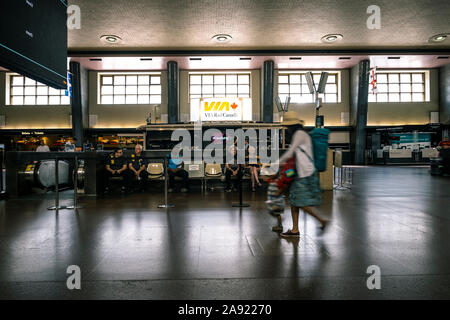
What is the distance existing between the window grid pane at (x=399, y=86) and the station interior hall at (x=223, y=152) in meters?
0.11

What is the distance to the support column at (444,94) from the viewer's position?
20.5 metres

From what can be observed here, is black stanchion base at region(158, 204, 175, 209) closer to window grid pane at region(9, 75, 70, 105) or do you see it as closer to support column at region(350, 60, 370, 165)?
support column at region(350, 60, 370, 165)

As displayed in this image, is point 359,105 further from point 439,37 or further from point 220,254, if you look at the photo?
point 220,254

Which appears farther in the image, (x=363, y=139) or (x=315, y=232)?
(x=363, y=139)

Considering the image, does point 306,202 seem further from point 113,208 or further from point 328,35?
point 328,35

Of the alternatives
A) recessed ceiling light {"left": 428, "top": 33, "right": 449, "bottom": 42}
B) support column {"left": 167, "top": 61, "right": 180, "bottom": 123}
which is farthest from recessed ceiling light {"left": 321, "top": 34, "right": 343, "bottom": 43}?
support column {"left": 167, "top": 61, "right": 180, "bottom": 123}

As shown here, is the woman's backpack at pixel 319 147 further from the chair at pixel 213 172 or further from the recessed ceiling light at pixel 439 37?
the recessed ceiling light at pixel 439 37

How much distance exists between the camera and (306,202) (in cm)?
333

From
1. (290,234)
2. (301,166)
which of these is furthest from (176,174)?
(301,166)

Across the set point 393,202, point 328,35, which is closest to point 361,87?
point 328,35

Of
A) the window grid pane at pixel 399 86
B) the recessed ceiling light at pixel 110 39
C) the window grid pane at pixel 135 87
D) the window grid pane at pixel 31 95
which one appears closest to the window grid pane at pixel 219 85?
the window grid pane at pixel 135 87

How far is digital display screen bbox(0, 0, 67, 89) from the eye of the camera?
211 centimetres
